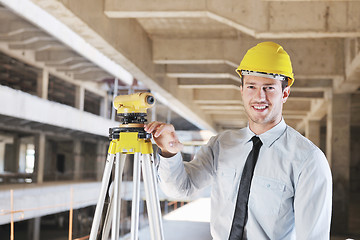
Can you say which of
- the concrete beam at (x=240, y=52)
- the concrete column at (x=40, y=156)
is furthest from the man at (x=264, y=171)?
the concrete column at (x=40, y=156)

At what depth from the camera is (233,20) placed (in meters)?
5.66

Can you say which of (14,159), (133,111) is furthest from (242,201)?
(14,159)

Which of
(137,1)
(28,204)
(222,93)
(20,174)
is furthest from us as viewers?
(20,174)

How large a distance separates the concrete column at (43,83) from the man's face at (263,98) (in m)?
19.5

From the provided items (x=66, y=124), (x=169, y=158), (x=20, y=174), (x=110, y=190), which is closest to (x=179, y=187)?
(x=169, y=158)

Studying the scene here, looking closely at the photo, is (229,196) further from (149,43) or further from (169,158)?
(149,43)

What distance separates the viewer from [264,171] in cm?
188

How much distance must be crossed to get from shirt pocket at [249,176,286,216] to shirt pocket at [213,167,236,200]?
4.7 inches

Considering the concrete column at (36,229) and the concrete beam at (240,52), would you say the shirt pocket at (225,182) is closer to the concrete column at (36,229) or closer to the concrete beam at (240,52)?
the concrete beam at (240,52)

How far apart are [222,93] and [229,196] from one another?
39.6ft

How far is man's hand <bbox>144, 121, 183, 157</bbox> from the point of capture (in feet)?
6.44

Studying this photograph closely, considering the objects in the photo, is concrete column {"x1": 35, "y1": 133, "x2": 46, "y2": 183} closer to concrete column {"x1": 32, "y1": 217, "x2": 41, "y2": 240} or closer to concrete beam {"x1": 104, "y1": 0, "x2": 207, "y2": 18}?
concrete column {"x1": 32, "y1": 217, "x2": 41, "y2": 240}

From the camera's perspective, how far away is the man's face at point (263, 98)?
186 centimetres

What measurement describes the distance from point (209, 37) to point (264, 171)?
271 inches
